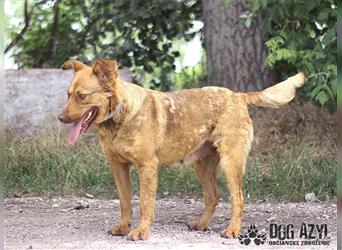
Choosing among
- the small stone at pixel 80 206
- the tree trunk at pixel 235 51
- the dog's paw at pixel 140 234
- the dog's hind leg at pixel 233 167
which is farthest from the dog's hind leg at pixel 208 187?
the tree trunk at pixel 235 51

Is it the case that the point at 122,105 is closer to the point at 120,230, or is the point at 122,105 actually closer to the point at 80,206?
the point at 120,230

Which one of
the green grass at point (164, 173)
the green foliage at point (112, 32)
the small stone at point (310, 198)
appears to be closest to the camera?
the small stone at point (310, 198)

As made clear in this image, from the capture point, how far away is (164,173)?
934 cm

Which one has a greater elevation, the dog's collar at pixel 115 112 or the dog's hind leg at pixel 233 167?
the dog's collar at pixel 115 112

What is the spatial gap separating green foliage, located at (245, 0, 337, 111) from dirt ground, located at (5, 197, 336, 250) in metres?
1.29

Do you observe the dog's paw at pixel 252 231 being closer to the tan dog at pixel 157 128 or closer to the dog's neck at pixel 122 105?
the tan dog at pixel 157 128

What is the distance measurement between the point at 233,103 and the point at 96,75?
1315 millimetres

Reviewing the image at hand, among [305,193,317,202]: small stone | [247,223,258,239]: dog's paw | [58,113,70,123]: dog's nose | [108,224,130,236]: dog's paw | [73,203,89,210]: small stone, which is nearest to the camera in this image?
[58,113,70,123]: dog's nose

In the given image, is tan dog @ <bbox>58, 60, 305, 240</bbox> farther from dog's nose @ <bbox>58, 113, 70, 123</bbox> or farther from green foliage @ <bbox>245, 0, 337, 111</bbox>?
green foliage @ <bbox>245, 0, 337, 111</bbox>

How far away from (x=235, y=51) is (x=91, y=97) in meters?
4.77

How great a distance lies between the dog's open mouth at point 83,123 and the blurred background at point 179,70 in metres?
2.57

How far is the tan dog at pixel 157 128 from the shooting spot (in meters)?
6.26

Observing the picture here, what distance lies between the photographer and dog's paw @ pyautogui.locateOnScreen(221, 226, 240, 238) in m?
6.57

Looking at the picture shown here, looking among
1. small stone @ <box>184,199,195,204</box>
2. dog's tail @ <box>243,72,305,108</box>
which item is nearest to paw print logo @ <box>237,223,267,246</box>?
dog's tail @ <box>243,72,305,108</box>
